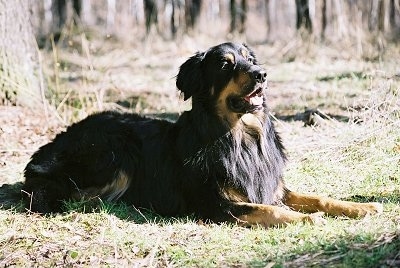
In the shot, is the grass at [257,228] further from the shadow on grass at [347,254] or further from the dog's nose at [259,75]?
the dog's nose at [259,75]

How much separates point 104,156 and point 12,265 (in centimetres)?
179

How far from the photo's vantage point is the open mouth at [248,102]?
486 cm

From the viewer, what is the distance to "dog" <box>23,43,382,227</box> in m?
4.87

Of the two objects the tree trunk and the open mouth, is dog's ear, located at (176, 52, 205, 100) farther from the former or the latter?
the tree trunk

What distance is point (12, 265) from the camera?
410 cm

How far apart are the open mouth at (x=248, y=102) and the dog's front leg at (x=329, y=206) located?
0.89 metres

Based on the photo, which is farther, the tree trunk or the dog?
A: the tree trunk

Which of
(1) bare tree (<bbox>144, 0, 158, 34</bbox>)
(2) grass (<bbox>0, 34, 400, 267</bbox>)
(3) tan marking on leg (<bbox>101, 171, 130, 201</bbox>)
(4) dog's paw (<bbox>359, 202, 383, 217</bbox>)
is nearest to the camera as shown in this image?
(2) grass (<bbox>0, 34, 400, 267</bbox>)

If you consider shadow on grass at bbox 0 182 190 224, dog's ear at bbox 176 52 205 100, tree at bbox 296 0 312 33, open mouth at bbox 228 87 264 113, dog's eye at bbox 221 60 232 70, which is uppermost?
tree at bbox 296 0 312 33

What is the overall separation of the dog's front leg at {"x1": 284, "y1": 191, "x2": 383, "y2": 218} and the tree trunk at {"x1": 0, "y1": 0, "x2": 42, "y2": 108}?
437cm

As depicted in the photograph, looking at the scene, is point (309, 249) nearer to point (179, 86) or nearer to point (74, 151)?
point (179, 86)

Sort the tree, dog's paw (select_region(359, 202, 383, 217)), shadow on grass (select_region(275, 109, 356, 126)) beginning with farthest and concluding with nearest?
1. the tree
2. shadow on grass (select_region(275, 109, 356, 126))
3. dog's paw (select_region(359, 202, 383, 217))

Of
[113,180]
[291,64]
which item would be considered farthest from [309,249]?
[291,64]

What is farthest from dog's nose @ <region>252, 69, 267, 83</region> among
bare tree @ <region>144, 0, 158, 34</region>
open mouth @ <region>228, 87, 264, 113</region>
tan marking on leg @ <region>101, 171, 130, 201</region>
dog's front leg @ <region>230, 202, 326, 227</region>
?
bare tree @ <region>144, 0, 158, 34</region>
